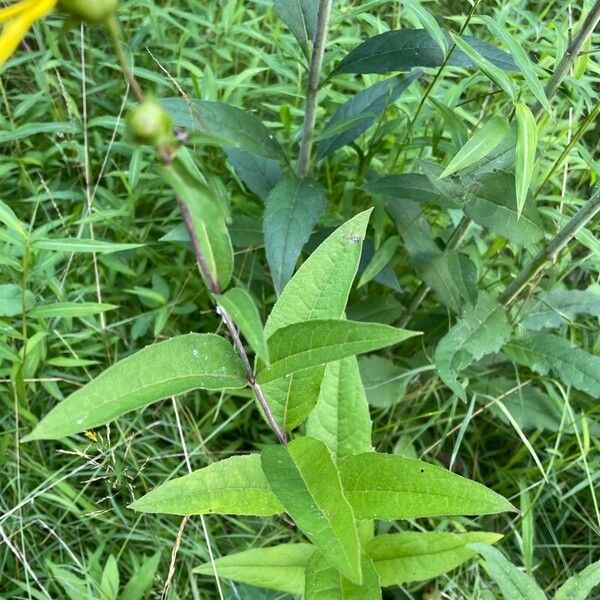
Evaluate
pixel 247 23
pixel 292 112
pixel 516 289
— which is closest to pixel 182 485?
pixel 516 289

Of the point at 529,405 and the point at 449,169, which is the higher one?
the point at 449,169

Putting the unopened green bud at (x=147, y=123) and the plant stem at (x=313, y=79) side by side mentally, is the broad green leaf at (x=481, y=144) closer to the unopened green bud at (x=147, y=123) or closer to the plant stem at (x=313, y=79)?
the plant stem at (x=313, y=79)

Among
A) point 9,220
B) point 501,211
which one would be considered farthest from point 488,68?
→ point 9,220

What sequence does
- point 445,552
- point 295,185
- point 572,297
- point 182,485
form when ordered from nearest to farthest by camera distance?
1. point 182,485
2. point 445,552
3. point 295,185
4. point 572,297

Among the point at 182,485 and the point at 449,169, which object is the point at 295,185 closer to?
the point at 449,169

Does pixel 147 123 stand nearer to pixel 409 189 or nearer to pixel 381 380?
pixel 409 189

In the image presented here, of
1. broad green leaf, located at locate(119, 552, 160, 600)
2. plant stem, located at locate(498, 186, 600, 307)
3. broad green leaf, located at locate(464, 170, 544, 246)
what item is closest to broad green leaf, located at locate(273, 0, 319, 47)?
broad green leaf, located at locate(464, 170, 544, 246)
